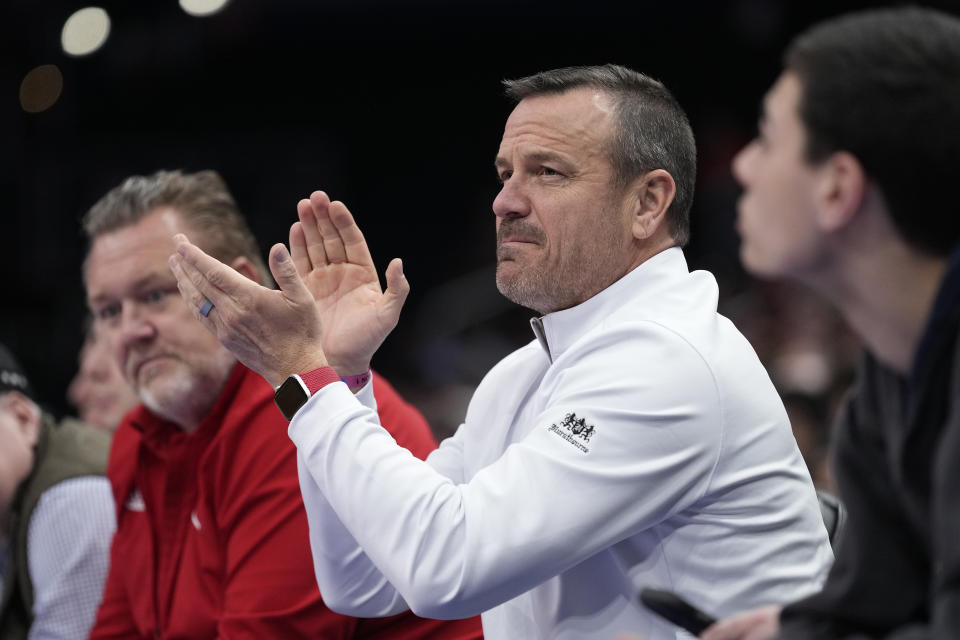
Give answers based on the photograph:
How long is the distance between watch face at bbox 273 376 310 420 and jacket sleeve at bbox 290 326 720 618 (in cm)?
3

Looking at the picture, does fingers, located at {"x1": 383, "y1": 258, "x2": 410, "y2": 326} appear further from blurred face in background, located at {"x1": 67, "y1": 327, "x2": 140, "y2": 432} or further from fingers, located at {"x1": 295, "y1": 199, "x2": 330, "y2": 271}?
blurred face in background, located at {"x1": 67, "y1": 327, "x2": 140, "y2": 432}

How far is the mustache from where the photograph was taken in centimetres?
211

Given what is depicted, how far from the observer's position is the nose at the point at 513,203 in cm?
211

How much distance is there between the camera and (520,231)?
212 cm

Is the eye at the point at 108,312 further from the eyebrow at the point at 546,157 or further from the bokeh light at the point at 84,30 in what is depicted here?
the bokeh light at the point at 84,30

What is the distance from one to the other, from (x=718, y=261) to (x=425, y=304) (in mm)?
2474

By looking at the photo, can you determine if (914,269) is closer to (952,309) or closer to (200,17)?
(952,309)

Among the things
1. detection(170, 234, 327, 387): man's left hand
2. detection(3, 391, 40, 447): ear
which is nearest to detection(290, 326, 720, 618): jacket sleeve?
detection(170, 234, 327, 387): man's left hand


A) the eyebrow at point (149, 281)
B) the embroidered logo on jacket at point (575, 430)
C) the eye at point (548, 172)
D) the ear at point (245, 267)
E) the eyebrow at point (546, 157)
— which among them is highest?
the eyebrow at point (546, 157)

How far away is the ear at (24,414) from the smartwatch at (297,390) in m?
1.40

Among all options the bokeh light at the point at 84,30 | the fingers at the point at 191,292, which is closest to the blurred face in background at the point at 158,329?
the fingers at the point at 191,292

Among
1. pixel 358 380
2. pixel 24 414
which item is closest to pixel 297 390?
pixel 358 380

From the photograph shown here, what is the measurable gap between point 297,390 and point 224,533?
718 mm

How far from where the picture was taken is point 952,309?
4.08 ft
